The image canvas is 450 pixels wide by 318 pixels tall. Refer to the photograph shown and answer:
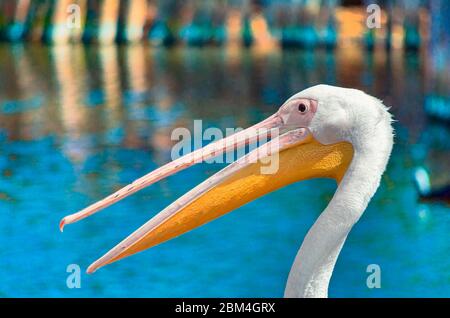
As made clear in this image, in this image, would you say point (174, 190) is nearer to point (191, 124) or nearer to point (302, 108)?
point (191, 124)

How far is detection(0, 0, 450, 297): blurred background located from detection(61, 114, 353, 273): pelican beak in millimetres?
2800

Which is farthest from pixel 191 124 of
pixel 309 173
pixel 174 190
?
pixel 309 173

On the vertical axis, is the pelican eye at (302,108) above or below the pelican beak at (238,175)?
above

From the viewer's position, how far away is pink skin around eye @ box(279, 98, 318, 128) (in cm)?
326

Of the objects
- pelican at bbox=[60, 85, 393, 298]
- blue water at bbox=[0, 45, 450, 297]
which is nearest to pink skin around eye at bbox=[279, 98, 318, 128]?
pelican at bbox=[60, 85, 393, 298]

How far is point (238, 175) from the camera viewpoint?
3328mm

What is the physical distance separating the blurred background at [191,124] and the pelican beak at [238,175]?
280 cm

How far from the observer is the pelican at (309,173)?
3141 mm

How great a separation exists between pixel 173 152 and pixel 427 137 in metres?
2.83

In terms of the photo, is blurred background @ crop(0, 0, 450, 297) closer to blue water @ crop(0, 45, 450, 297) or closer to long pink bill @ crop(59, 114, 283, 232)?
blue water @ crop(0, 45, 450, 297)

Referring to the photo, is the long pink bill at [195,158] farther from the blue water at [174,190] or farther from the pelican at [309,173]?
the blue water at [174,190]

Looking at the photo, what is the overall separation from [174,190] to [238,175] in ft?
16.2

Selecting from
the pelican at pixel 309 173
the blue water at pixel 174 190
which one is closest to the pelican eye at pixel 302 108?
the pelican at pixel 309 173

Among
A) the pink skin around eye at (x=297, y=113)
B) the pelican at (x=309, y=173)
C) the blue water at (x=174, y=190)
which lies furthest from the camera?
the blue water at (x=174, y=190)
